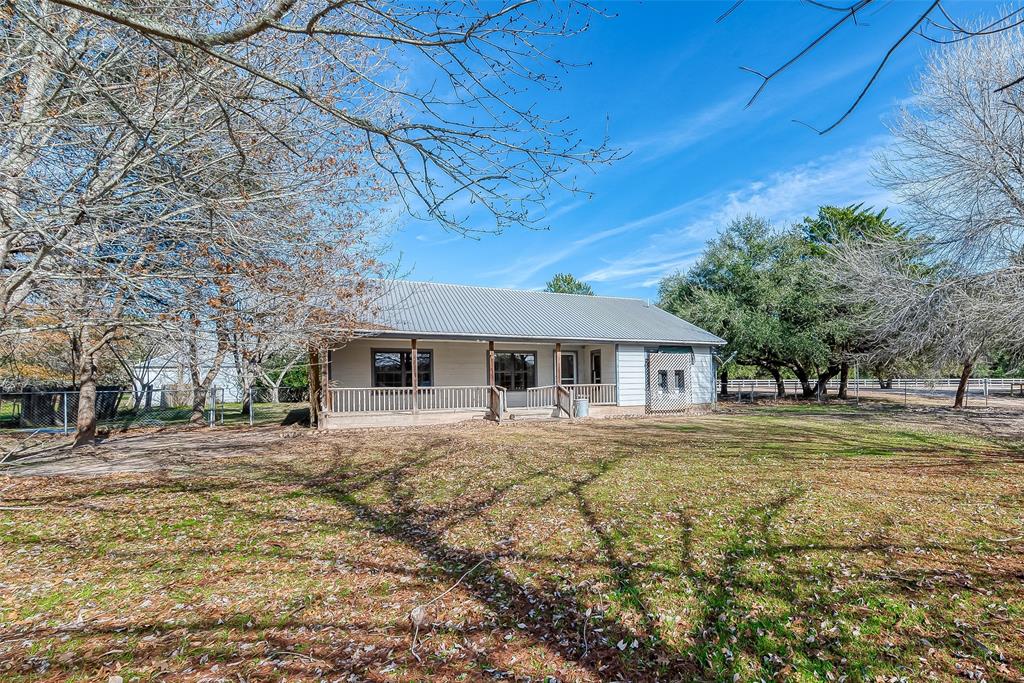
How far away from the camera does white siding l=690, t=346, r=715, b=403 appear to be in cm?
2045

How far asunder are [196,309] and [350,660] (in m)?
5.77

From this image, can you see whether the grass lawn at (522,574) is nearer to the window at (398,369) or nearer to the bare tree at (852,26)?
the bare tree at (852,26)

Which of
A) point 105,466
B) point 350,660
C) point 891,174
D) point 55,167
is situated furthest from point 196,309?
point 891,174

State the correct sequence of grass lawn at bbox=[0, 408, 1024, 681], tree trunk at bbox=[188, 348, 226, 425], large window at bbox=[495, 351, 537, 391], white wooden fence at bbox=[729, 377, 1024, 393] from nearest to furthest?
grass lawn at bbox=[0, 408, 1024, 681]
tree trunk at bbox=[188, 348, 226, 425]
large window at bbox=[495, 351, 537, 391]
white wooden fence at bbox=[729, 377, 1024, 393]

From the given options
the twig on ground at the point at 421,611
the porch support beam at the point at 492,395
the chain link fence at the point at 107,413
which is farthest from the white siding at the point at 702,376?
the twig on ground at the point at 421,611

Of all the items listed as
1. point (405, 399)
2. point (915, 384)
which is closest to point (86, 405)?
point (405, 399)

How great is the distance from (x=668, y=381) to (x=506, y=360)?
7102 mm

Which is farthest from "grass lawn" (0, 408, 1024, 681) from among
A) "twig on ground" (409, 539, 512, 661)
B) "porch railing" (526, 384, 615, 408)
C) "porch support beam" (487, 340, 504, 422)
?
"porch railing" (526, 384, 615, 408)

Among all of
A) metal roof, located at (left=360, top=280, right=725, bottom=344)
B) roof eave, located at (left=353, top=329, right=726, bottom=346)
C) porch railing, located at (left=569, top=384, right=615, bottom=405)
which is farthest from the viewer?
porch railing, located at (left=569, top=384, right=615, bottom=405)

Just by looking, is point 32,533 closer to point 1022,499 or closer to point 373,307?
point 373,307

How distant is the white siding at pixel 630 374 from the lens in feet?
61.6

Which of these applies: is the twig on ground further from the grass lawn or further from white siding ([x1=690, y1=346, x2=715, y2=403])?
white siding ([x1=690, y1=346, x2=715, y2=403])

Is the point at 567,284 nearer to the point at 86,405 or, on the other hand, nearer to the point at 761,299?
the point at 761,299

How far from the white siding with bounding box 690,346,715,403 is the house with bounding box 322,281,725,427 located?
0.15 feet
